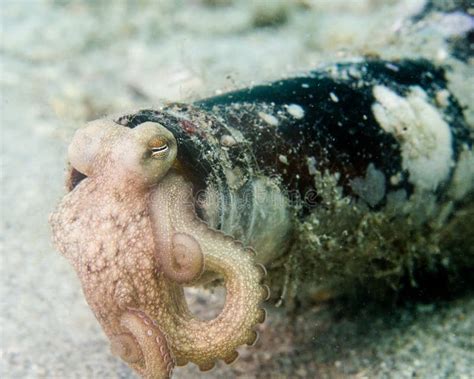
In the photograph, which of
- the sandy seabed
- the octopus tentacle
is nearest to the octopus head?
the octopus tentacle

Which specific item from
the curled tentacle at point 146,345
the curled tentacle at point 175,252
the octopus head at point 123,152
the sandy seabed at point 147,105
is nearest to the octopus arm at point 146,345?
the curled tentacle at point 146,345

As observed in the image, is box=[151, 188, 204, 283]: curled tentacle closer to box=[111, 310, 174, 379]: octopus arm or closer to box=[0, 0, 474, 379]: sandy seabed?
box=[111, 310, 174, 379]: octopus arm

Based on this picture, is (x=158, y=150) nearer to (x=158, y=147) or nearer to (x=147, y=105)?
(x=158, y=147)

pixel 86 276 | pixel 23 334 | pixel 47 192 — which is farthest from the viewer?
pixel 47 192

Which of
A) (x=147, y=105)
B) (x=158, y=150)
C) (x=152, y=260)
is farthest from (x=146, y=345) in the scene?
(x=147, y=105)

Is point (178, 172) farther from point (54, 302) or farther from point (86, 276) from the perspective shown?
point (54, 302)

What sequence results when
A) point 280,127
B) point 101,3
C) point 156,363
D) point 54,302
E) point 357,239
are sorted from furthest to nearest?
point 101,3, point 54,302, point 357,239, point 280,127, point 156,363

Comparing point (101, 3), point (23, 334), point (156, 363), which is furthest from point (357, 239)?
point (101, 3)

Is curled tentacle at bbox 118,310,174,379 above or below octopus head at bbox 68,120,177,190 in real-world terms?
below
